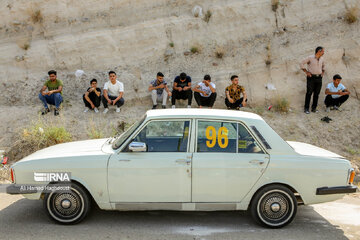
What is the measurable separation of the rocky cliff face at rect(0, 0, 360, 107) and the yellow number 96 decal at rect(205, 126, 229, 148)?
23.6 ft

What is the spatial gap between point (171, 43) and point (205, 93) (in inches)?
116

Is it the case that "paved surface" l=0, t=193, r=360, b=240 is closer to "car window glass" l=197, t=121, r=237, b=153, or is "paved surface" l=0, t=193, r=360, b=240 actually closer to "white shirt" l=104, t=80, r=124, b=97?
"car window glass" l=197, t=121, r=237, b=153

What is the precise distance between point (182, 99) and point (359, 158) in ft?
17.8

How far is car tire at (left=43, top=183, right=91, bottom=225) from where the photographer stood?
5.23m

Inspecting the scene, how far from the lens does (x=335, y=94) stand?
39.0 feet

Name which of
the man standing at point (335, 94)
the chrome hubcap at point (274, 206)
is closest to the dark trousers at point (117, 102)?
the man standing at point (335, 94)

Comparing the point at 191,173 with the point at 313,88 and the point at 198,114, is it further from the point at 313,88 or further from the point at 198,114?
the point at 313,88

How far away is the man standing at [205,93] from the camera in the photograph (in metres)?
11.5

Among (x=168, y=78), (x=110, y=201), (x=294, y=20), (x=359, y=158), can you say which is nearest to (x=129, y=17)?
(x=168, y=78)

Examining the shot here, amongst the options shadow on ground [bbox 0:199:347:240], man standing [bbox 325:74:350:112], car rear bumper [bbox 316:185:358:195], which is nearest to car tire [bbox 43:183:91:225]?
shadow on ground [bbox 0:199:347:240]

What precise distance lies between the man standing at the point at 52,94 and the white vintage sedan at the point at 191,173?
239 inches

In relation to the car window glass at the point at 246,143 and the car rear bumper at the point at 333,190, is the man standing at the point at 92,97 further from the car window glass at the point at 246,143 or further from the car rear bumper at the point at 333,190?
the car rear bumper at the point at 333,190

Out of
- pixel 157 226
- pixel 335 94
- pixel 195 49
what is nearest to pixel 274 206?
pixel 157 226

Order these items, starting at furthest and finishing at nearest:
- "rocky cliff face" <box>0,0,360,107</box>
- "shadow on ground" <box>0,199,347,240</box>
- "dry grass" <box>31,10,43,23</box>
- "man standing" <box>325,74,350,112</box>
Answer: "dry grass" <box>31,10,43,23</box> < "rocky cliff face" <box>0,0,360,107</box> < "man standing" <box>325,74,350,112</box> < "shadow on ground" <box>0,199,347,240</box>
